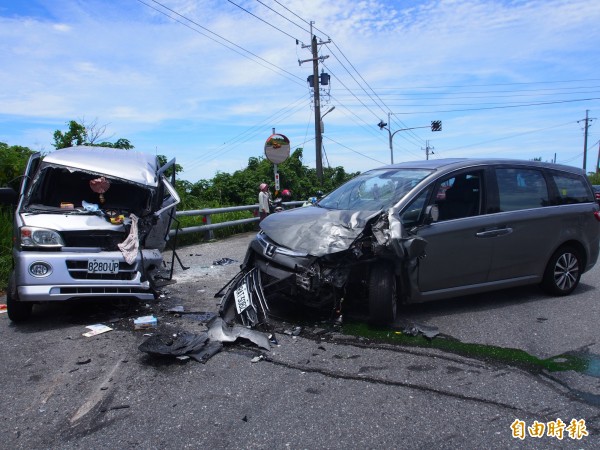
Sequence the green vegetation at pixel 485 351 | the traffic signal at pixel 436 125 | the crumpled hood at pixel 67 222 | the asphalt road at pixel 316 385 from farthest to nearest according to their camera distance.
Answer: the traffic signal at pixel 436 125
the crumpled hood at pixel 67 222
the green vegetation at pixel 485 351
the asphalt road at pixel 316 385

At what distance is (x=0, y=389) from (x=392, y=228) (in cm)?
361

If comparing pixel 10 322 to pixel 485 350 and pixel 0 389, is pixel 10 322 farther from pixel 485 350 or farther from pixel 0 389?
pixel 485 350

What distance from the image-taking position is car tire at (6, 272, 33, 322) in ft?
16.8

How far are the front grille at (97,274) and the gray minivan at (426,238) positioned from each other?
1.15 metres

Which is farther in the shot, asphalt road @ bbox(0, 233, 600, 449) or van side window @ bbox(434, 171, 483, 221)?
van side window @ bbox(434, 171, 483, 221)

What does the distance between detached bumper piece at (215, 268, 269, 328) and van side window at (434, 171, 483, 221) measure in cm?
216

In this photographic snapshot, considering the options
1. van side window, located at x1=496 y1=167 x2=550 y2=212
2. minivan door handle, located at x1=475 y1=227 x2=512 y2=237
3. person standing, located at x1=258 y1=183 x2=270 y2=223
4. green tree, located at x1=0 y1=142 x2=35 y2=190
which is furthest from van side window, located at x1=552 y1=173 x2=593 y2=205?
green tree, located at x1=0 y1=142 x2=35 y2=190

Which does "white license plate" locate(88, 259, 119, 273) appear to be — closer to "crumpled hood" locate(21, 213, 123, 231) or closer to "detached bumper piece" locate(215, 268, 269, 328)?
"crumpled hood" locate(21, 213, 123, 231)

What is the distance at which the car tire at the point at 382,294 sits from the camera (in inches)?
187

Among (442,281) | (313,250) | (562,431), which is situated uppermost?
(313,250)

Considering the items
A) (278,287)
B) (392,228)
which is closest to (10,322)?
(278,287)

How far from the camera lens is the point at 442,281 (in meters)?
5.29

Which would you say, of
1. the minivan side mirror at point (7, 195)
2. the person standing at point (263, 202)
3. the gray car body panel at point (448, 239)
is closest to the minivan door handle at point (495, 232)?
the gray car body panel at point (448, 239)

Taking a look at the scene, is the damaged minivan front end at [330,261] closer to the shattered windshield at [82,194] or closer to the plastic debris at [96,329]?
the plastic debris at [96,329]
